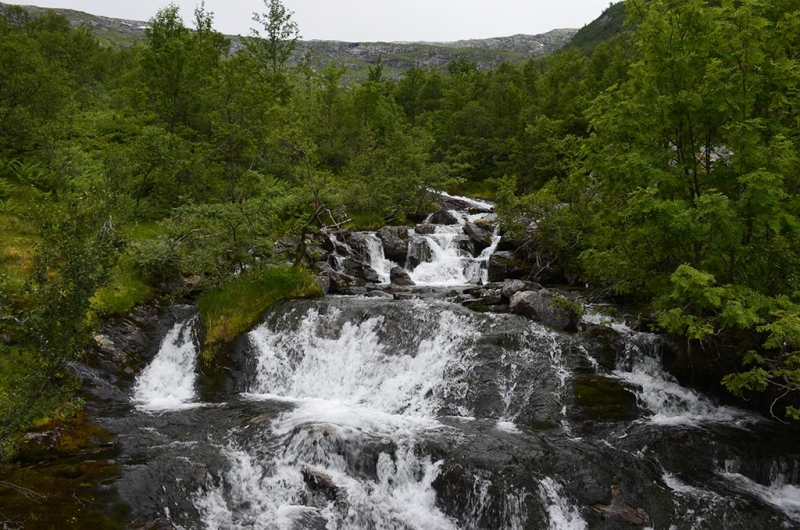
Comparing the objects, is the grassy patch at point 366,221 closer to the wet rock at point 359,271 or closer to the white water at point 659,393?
the wet rock at point 359,271

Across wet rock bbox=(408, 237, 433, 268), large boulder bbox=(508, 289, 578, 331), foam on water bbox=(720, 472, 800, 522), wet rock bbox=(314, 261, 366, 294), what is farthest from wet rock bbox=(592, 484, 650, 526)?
wet rock bbox=(408, 237, 433, 268)

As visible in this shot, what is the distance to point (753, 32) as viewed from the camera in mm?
11086

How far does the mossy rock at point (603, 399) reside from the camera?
13.2 meters

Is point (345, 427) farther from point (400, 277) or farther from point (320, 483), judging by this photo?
point (400, 277)

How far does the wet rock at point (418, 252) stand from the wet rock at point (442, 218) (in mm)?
5696

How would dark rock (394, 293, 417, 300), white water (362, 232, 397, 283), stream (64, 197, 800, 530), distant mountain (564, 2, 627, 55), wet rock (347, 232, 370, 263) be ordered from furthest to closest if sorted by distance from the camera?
distant mountain (564, 2, 627, 55) < wet rock (347, 232, 370, 263) < white water (362, 232, 397, 283) < dark rock (394, 293, 417, 300) < stream (64, 197, 800, 530)

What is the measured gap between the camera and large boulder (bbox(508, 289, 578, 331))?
17.1 m

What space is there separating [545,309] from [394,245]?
39.8 feet

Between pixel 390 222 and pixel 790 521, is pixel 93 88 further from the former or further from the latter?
pixel 790 521

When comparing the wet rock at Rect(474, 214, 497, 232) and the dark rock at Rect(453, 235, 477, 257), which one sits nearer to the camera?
the dark rock at Rect(453, 235, 477, 257)

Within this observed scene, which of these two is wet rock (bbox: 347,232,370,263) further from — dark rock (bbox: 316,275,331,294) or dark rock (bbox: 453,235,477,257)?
dark rock (bbox: 316,275,331,294)

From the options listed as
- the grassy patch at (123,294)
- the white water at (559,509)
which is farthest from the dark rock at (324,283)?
the white water at (559,509)

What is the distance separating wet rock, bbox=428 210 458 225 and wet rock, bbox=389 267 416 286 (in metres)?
9.46

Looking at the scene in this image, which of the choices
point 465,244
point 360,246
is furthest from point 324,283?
point 465,244
